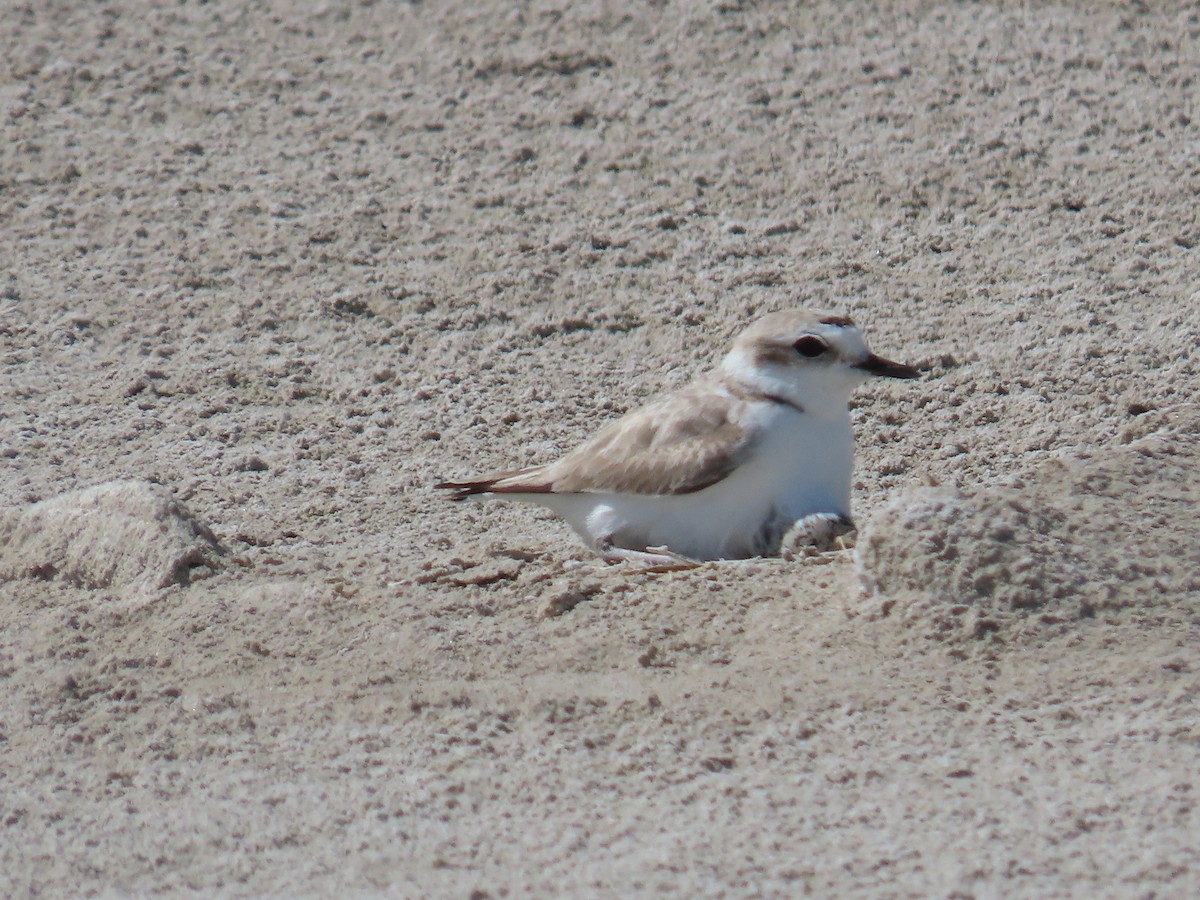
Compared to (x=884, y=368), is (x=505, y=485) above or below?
below

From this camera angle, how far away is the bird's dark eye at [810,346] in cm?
518

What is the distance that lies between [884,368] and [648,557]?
0.95 m

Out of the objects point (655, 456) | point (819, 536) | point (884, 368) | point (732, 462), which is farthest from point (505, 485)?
point (884, 368)

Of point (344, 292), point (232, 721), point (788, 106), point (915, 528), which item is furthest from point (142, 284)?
point (915, 528)

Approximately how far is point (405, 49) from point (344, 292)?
2.26 meters

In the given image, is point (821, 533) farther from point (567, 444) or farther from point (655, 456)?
point (567, 444)

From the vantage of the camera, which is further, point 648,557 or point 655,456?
point 655,456

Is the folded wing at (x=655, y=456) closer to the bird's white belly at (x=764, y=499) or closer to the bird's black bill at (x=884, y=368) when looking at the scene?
the bird's white belly at (x=764, y=499)

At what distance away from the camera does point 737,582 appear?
182 inches

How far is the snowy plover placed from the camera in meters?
5.05

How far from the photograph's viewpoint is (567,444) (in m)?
6.39

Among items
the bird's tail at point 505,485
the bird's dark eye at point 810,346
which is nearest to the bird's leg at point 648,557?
the bird's tail at point 505,485

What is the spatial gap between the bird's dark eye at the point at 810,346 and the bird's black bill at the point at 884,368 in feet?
0.41

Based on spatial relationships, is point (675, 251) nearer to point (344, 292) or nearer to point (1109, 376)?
point (344, 292)
